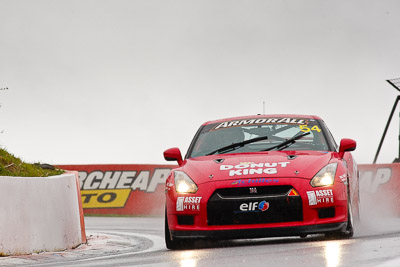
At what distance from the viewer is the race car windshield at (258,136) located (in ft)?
30.9

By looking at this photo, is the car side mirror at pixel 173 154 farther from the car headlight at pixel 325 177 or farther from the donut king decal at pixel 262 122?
the car headlight at pixel 325 177

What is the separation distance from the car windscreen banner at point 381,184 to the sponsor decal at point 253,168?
10667mm

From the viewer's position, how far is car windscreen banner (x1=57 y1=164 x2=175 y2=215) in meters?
22.6

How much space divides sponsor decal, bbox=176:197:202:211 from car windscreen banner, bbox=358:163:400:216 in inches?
431

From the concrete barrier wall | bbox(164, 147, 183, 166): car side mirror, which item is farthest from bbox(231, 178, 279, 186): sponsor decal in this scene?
the concrete barrier wall

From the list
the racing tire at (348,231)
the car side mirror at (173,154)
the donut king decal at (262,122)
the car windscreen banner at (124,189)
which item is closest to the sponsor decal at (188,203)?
the car side mirror at (173,154)

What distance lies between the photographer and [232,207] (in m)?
Answer: 8.18

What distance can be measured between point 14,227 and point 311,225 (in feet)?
9.80

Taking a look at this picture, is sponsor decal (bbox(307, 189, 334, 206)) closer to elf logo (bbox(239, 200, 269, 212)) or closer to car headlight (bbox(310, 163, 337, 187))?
car headlight (bbox(310, 163, 337, 187))

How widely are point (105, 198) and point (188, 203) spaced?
14659mm

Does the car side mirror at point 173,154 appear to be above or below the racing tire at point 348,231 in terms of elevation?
above

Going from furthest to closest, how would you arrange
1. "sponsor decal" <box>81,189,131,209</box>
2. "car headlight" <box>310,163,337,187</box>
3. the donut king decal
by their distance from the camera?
"sponsor decal" <box>81,189,131,209</box>
the donut king decal
"car headlight" <box>310,163,337,187</box>

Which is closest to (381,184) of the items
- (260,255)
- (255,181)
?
(255,181)

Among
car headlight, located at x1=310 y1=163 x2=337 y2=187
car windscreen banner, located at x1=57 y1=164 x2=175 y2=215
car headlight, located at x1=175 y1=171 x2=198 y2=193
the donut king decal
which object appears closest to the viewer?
car headlight, located at x1=310 y1=163 x2=337 y2=187
